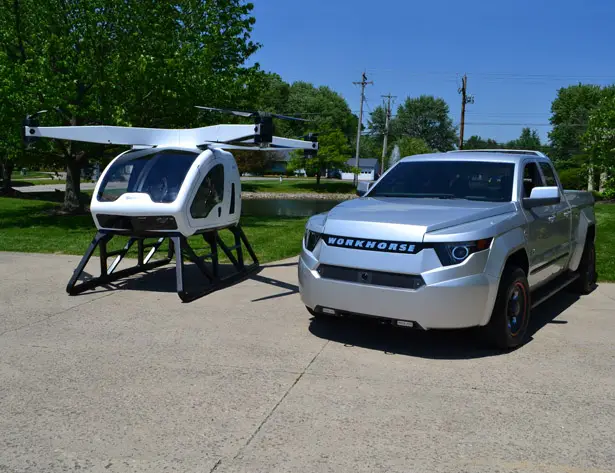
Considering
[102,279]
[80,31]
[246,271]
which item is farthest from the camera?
[80,31]

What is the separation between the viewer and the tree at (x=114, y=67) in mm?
16172

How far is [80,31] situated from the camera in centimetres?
1677

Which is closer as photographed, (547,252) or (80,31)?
(547,252)

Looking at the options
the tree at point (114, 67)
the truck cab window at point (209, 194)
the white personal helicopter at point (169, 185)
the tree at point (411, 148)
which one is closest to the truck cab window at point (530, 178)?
the white personal helicopter at point (169, 185)

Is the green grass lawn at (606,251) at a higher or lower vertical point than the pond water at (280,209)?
higher

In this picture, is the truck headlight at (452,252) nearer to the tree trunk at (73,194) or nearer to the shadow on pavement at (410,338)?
the shadow on pavement at (410,338)

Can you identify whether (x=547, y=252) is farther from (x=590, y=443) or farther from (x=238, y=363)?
(x=238, y=363)

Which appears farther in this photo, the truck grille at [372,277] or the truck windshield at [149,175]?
the truck windshield at [149,175]

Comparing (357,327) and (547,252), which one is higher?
(547,252)

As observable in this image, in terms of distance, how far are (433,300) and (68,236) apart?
1086 cm

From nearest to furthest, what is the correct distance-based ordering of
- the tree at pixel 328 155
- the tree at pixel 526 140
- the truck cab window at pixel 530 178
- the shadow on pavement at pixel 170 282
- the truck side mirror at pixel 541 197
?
the truck side mirror at pixel 541 197 → the truck cab window at pixel 530 178 → the shadow on pavement at pixel 170 282 → the tree at pixel 328 155 → the tree at pixel 526 140

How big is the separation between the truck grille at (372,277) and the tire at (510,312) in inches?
33.7

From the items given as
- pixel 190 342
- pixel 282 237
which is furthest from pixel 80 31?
pixel 190 342

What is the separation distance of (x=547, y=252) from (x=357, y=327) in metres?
2.18
